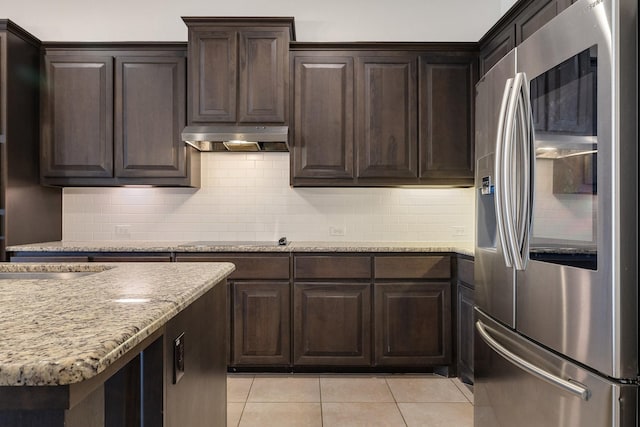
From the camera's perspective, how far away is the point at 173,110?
315 centimetres

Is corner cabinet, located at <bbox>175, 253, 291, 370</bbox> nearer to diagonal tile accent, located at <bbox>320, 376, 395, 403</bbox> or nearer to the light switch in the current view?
diagonal tile accent, located at <bbox>320, 376, 395, 403</bbox>

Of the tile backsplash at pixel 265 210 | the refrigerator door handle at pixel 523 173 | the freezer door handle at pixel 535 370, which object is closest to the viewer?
the freezer door handle at pixel 535 370

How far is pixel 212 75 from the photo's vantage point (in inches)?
120

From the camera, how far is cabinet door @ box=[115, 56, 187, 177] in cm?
315

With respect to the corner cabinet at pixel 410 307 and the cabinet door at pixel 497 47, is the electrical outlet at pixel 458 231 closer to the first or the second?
the corner cabinet at pixel 410 307

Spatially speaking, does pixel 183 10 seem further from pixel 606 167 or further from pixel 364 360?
pixel 606 167

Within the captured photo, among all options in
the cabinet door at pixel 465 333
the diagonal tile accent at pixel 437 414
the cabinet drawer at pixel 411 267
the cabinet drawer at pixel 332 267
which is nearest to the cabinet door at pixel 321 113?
the cabinet drawer at pixel 332 267

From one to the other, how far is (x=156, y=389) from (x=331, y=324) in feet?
6.55

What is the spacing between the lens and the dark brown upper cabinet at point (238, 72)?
3035 mm

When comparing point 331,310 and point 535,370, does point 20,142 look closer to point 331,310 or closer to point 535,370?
point 331,310

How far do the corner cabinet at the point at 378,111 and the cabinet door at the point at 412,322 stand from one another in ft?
2.82

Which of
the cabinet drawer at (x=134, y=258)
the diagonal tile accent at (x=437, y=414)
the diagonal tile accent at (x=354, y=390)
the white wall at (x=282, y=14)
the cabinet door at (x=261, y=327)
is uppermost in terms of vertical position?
the white wall at (x=282, y=14)

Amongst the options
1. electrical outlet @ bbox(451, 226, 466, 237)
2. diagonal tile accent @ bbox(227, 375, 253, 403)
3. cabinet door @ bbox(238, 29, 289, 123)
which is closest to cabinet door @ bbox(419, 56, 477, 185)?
electrical outlet @ bbox(451, 226, 466, 237)

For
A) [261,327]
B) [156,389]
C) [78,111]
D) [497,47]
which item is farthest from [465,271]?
[78,111]
